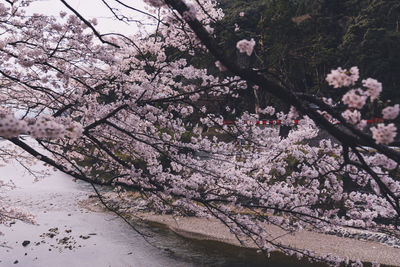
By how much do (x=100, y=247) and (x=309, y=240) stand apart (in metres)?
7.41

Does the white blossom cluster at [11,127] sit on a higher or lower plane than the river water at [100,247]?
higher

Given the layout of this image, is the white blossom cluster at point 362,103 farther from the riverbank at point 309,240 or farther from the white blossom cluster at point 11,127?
the riverbank at point 309,240

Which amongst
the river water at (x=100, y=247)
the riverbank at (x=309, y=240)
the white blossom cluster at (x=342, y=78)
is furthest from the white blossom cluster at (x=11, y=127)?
the riverbank at (x=309, y=240)

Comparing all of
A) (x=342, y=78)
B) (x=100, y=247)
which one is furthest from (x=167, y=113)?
(x=100, y=247)

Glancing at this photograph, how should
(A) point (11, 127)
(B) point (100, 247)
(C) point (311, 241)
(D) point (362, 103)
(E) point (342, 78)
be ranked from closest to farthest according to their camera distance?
1. (A) point (11, 127)
2. (D) point (362, 103)
3. (E) point (342, 78)
4. (B) point (100, 247)
5. (C) point (311, 241)

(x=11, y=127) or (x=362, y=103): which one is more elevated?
(x=362, y=103)

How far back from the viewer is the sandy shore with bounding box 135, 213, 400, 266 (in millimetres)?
9930

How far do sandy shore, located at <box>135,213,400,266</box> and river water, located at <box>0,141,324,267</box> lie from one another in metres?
0.62

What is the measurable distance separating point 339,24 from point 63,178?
23.0m

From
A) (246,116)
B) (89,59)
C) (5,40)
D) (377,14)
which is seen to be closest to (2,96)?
(5,40)

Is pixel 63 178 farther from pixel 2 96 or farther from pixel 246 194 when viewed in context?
pixel 246 194

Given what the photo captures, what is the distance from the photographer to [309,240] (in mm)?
11273

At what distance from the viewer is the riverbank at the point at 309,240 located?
995 centimetres

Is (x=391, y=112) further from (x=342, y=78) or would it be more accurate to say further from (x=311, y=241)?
(x=311, y=241)
